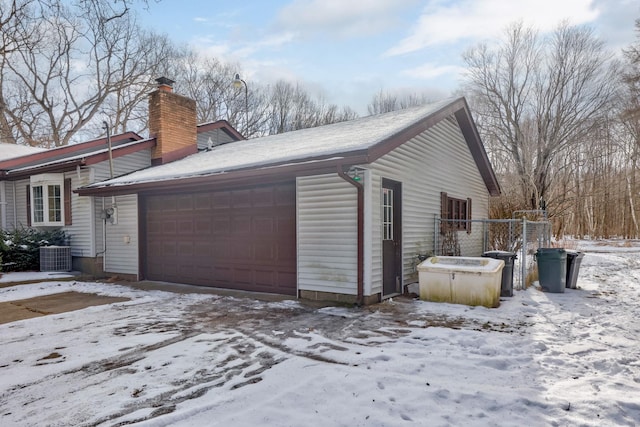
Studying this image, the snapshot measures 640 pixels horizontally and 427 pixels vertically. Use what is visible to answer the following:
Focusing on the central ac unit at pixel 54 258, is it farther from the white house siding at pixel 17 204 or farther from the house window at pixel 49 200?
the white house siding at pixel 17 204

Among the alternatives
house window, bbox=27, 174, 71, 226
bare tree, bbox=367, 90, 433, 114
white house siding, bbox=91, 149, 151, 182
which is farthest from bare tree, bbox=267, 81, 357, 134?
house window, bbox=27, 174, 71, 226

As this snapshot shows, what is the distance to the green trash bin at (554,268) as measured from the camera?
705 cm

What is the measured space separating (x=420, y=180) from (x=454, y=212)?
2443 millimetres

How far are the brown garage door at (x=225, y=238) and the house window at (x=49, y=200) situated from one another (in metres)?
3.31

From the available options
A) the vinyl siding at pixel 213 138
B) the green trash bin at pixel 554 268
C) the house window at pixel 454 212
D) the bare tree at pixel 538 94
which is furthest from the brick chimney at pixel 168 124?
the bare tree at pixel 538 94

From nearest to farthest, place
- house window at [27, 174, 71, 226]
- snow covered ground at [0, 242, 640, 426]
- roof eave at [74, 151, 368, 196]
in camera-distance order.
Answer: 1. snow covered ground at [0, 242, 640, 426]
2. roof eave at [74, 151, 368, 196]
3. house window at [27, 174, 71, 226]

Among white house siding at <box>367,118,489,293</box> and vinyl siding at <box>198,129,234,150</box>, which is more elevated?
vinyl siding at <box>198,129,234,150</box>

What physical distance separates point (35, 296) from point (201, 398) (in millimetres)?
6579

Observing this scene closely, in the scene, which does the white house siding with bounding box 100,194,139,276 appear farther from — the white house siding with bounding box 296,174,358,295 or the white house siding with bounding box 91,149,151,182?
the white house siding with bounding box 296,174,358,295

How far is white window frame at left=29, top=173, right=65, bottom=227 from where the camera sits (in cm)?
1072

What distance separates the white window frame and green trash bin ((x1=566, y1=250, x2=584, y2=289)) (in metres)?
13.1

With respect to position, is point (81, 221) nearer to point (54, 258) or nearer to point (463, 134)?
point (54, 258)

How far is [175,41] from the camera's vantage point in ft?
87.3

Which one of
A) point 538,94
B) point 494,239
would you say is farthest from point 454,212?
point 538,94
